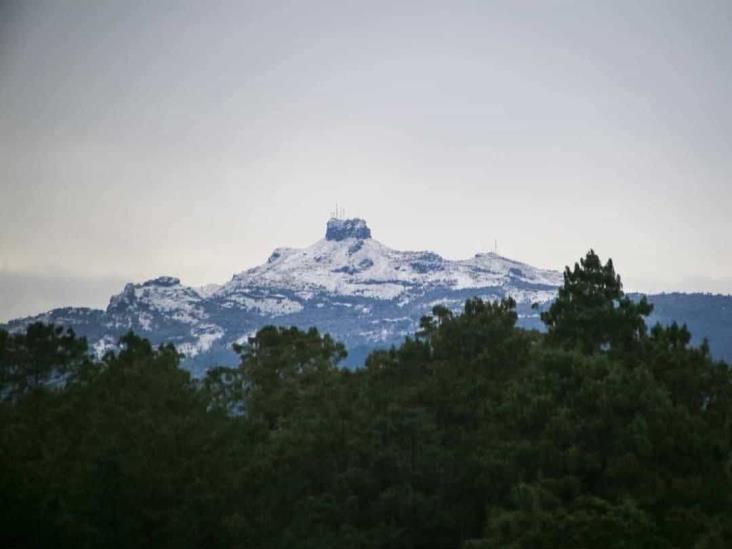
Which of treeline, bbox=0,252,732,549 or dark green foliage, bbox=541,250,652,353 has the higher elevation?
dark green foliage, bbox=541,250,652,353

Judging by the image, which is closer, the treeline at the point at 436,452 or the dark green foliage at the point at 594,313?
the treeline at the point at 436,452

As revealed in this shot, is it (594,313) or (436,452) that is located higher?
(594,313)

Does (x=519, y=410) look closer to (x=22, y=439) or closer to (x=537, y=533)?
(x=537, y=533)

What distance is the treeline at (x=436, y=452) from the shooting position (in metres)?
27.8

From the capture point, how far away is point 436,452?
3272cm

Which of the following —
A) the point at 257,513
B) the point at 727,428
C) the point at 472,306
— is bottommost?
the point at 257,513

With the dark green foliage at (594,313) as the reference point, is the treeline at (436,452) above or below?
below

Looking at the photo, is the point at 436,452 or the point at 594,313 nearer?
the point at 436,452

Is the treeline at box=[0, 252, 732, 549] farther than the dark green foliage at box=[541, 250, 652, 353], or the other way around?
the dark green foliage at box=[541, 250, 652, 353]

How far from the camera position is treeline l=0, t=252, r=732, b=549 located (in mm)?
27844

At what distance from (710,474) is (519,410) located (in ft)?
19.2

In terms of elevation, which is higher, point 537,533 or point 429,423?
point 429,423

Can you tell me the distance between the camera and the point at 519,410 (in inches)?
1247

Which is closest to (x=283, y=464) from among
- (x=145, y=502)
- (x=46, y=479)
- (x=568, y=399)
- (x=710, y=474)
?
(x=145, y=502)
